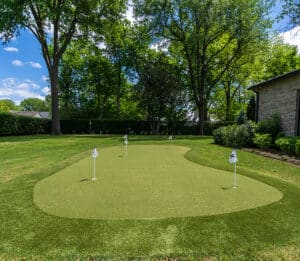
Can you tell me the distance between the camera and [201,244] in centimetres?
277

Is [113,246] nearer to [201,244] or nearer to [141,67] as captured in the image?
[201,244]

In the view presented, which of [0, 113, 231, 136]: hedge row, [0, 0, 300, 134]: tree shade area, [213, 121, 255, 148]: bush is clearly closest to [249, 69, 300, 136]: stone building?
[213, 121, 255, 148]: bush

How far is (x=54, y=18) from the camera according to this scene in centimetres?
1892

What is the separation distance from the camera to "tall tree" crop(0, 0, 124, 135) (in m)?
17.3

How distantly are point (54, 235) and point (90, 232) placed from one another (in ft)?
1.37

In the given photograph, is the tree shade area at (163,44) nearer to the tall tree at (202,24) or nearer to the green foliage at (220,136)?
the tall tree at (202,24)

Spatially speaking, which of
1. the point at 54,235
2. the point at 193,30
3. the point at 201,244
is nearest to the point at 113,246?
the point at 54,235

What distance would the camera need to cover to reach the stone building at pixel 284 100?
10.8 metres

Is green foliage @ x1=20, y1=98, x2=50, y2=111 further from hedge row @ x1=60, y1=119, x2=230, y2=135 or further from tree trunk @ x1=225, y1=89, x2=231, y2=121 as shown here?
tree trunk @ x1=225, y1=89, x2=231, y2=121

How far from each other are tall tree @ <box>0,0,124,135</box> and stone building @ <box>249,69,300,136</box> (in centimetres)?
1461

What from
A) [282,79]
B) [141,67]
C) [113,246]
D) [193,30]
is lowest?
[113,246]

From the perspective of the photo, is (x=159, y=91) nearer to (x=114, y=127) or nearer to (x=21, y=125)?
(x=114, y=127)

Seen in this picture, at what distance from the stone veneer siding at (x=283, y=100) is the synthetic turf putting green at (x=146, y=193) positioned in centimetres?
699

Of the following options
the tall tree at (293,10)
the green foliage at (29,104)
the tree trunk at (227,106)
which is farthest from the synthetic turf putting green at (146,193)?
the green foliage at (29,104)
